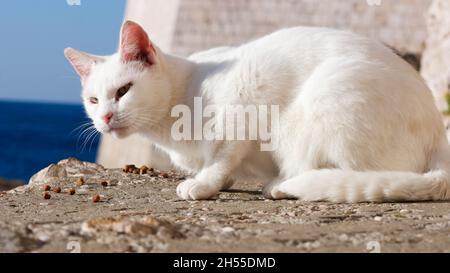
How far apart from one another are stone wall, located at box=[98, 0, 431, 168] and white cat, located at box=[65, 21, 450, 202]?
28.8 feet

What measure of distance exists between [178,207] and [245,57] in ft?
2.89

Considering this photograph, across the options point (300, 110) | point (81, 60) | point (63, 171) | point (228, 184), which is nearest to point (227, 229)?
point (300, 110)

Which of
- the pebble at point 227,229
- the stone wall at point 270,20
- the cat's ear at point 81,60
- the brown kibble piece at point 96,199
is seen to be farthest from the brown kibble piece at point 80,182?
the stone wall at point 270,20

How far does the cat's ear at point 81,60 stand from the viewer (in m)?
3.74

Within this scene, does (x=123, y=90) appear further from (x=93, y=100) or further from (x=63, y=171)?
(x=63, y=171)

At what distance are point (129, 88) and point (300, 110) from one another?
2.79 feet

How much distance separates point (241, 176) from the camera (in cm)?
370

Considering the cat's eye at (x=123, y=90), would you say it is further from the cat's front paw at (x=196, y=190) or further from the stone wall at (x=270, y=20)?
the stone wall at (x=270, y=20)

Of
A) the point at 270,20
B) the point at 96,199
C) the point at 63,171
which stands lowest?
the point at 96,199

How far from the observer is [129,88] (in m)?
3.50

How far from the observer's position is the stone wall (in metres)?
12.5

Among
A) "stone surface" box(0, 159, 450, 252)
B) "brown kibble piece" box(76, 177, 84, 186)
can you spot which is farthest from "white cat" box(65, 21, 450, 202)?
"brown kibble piece" box(76, 177, 84, 186)

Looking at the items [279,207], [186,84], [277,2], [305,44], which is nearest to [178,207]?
[279,207]

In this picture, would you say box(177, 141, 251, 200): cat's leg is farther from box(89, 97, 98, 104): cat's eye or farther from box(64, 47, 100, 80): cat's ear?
box(64, 47, 100, 80): cat's ear
